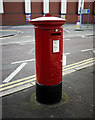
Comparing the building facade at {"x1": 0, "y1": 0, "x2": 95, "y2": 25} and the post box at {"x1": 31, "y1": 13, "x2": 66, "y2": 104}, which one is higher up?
the building facade at {"x1": 0, "y1": 0, "x2": 95, "y2": 25}

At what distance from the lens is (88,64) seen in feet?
18.2

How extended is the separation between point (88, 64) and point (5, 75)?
3007 millimetres

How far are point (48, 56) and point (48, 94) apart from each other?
796 mm

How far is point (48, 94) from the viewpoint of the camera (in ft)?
9.87

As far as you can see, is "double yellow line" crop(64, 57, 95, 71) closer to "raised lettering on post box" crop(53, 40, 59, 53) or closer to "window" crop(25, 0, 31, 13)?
"raised lettering on post box" crop(53, 40, 59, 53)

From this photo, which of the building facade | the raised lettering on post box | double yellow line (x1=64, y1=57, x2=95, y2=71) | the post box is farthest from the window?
the raised lettering on post box

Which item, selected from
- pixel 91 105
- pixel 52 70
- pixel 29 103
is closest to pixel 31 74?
pixel 29 103

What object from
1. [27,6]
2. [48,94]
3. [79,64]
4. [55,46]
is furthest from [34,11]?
[48,94]

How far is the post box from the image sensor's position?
2.66 metres

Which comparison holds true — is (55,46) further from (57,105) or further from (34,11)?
(34,11)

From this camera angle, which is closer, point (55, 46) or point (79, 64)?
point (55, 46)

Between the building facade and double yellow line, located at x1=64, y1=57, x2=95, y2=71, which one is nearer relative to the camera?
double yellow line, located at x1=64, y1=57, x2=95, y2=71

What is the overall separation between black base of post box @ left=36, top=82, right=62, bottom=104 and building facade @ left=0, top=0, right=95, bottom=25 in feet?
75.6

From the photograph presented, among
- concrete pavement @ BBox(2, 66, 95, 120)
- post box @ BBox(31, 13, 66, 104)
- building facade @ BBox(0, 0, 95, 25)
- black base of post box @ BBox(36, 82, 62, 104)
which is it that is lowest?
concrete pavement @ BBox(2, 66, 95, 120)
